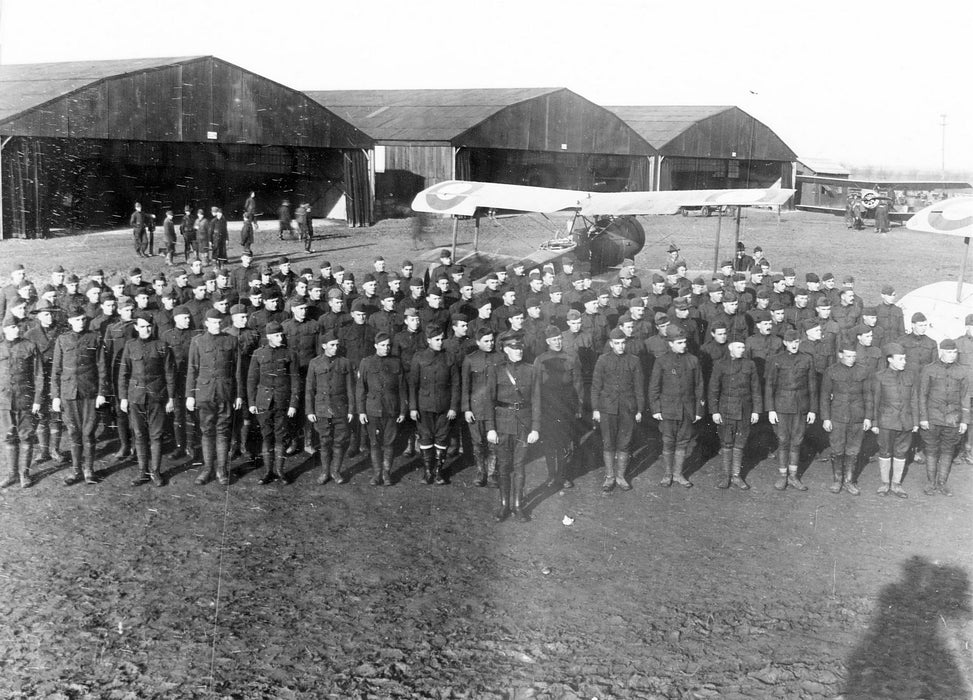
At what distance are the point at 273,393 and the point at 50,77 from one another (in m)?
21.1

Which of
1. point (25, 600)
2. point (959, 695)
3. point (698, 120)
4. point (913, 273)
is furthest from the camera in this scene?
point (698, 120)

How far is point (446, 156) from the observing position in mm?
31734

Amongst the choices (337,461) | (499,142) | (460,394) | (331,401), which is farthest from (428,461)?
(499,142)

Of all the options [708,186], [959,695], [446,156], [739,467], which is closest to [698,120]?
[708,186]

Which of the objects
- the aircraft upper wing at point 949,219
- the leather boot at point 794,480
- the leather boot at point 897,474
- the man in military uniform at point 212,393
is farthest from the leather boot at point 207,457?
the aircraft upper wing at point 949,219

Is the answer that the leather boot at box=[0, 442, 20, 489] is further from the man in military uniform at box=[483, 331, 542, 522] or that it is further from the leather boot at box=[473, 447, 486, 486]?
the man in military uniform at box=[483, 331, 542, 522]

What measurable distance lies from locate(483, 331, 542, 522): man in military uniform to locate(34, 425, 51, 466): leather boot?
4923 mm

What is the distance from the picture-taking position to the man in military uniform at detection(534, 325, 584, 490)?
9.05 meters

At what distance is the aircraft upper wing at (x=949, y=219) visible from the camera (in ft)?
42.5

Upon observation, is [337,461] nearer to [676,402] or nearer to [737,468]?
[676,402]

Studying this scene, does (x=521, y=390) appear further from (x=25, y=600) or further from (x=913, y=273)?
(x=913, y=273)

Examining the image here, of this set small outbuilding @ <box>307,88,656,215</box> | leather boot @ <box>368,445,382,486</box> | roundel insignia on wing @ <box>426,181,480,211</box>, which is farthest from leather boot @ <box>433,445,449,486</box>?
small outbuilding @ <box>307,88,656,215</box>

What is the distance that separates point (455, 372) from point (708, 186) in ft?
123

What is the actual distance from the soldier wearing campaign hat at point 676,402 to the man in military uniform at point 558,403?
3.16 feet
